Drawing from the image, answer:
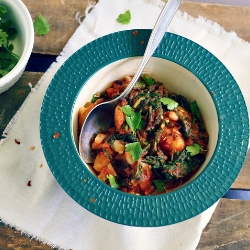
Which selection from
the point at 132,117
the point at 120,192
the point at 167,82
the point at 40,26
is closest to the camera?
the point at 120,192

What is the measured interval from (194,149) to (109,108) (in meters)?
0.29

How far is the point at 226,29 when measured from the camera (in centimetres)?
158

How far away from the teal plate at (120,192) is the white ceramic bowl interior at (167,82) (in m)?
0.03

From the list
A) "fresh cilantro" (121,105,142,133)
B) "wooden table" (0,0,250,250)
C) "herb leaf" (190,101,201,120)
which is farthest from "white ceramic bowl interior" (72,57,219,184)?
"wooden table" (0,0,250,250)

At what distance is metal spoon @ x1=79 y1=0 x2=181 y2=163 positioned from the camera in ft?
4.04

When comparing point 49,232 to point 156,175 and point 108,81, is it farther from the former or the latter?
point 108,81

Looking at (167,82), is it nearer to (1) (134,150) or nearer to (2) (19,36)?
(1) (134,150)

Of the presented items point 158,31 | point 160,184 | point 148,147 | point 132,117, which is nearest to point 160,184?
point 160,184

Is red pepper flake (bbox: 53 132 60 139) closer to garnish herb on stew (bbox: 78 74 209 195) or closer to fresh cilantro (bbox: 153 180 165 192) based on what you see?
garnish herb on stew (bbox: 78 74 209 195)

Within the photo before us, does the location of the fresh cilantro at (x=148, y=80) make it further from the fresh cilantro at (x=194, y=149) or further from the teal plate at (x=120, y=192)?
the fresh cilantro at (x=194, y=149)

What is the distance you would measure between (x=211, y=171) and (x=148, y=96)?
0.31 m

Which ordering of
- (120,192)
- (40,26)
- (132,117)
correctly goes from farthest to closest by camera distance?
1. (40,26)
2. (132,117)
3. (120,192)

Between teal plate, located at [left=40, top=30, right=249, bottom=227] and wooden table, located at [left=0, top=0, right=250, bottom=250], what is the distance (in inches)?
11.5

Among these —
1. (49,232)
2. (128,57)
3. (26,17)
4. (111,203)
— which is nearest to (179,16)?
(128,57)
